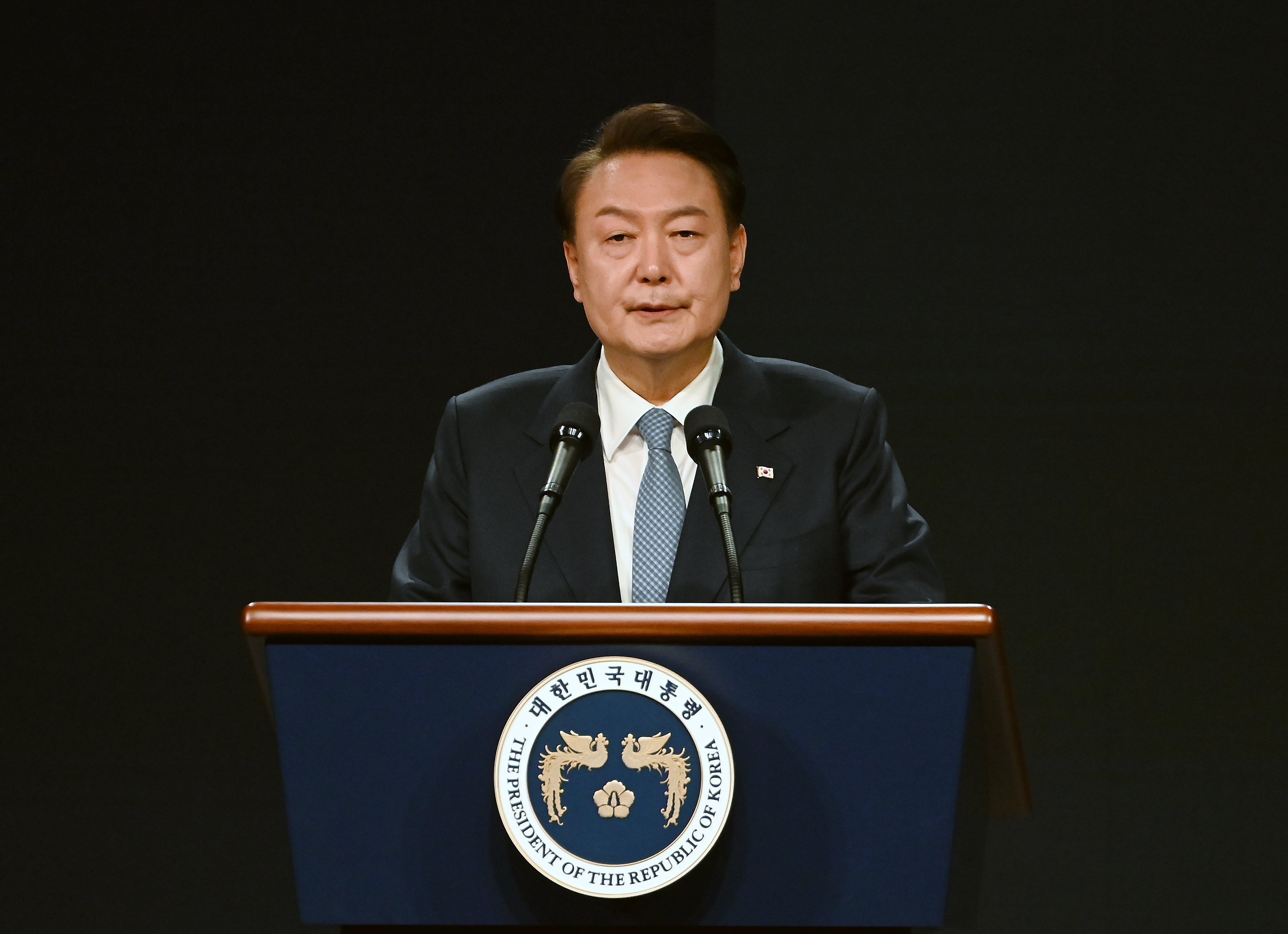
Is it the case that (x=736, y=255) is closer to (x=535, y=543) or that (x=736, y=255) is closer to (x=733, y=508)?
(x=733, y=508)

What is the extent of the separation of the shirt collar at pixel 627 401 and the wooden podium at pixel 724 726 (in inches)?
26.0

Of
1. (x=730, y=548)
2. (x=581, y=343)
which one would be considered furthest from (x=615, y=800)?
(x=581, y=343)

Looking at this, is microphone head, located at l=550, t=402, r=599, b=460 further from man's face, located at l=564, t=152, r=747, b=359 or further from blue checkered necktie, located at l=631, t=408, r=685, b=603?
man's face, located at l=564, t=152, r=747, b=359

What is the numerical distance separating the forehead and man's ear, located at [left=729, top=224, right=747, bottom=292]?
68mm

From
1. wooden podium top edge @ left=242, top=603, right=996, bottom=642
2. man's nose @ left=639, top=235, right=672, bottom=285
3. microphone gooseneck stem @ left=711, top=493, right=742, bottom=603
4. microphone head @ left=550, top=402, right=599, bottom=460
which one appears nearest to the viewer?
wooden podium top edge @ left=242, top=603, right=996, bottom=642

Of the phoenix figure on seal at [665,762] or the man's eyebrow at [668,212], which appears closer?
the phoenix figure on seal at [665,762]

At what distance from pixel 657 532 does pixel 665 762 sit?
58 centimetres

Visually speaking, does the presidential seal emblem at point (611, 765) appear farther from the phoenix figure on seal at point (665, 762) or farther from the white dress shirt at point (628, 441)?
the white dress shirt at point (628, 441)

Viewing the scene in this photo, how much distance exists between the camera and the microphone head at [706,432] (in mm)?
1324

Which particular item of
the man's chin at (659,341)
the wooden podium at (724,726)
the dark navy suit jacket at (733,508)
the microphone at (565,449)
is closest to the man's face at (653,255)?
the man's chin at (659,341)

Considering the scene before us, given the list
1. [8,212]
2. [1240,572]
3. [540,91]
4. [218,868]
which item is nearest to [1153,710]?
[1240,572]

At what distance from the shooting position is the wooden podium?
3.41 ft

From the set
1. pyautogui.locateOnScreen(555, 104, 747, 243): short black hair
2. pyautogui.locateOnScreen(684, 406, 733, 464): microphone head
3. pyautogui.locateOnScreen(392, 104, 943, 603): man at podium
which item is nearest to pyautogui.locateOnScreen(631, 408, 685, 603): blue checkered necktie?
pyautogui.locateOnScreen(392, 104, 943, 603): man at podium

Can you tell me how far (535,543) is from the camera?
1.26 m
